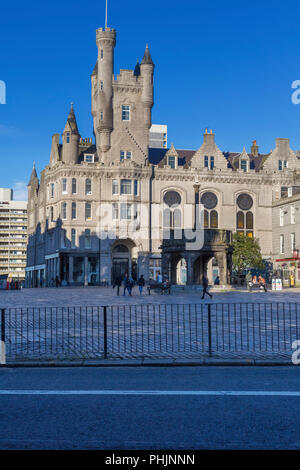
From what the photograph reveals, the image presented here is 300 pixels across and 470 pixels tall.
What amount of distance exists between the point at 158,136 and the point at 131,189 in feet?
175

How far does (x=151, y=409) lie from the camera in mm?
6023

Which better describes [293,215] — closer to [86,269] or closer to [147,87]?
[147,87]

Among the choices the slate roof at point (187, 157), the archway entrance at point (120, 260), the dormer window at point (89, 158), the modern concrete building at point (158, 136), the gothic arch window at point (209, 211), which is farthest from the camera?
the modern concrete building at point (158, 136)

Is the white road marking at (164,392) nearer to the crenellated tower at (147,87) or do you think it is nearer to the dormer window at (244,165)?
the crenellated tower at (147,87)

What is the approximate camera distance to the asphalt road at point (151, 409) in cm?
487

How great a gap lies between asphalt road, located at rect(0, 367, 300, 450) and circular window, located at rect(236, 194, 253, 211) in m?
60.3

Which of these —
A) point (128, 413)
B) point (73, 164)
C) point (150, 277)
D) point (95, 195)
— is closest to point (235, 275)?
point (150, 277)

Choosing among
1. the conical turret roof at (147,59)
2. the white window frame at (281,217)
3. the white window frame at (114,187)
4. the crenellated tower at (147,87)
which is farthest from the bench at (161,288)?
the conical turret roof at (147,59)

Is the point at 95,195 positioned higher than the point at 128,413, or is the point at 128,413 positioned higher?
the point at 95,195

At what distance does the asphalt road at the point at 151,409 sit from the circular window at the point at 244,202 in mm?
60284

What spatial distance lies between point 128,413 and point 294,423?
69.5 inches

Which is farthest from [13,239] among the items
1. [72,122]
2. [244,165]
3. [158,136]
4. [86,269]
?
[244,165]

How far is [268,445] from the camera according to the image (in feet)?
15.5
